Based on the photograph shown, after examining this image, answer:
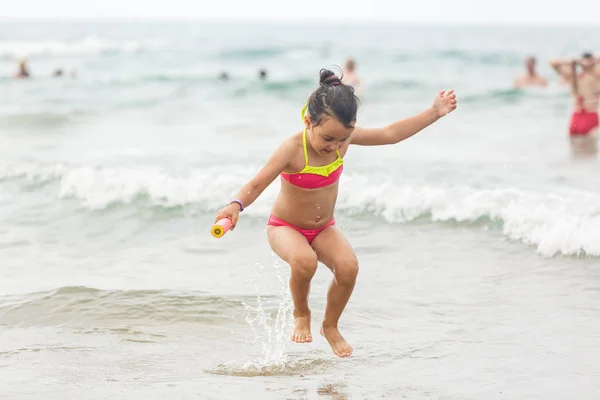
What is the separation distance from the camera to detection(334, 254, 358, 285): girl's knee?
4930 millimetres

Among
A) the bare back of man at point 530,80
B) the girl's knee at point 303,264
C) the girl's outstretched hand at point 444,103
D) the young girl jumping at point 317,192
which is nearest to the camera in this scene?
the young girl jumping at point 317,192

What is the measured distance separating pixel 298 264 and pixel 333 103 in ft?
3.06

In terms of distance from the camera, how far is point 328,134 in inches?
184

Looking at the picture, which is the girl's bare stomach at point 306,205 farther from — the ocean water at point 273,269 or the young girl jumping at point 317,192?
the ocean water at point 273,269

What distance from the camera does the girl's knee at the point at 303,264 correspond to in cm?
489

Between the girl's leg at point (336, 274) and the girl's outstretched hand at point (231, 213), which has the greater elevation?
the girl's outstretched hand at point (231, 213)

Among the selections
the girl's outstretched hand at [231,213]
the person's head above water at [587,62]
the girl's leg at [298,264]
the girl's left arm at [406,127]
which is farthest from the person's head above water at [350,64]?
the girl's outstretched hand at [231,213]

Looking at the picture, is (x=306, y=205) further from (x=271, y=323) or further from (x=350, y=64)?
(x=350, y=64)

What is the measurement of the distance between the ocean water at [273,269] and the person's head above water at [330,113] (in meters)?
1.37

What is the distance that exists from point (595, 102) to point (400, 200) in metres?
5.93

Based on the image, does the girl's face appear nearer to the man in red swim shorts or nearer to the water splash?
the water splash

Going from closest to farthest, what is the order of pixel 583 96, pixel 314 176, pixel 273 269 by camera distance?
pixel 314 176, pixel 273 269, pixel 583 96

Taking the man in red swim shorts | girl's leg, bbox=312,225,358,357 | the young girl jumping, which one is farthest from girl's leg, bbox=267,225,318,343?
the man in red swim shorts

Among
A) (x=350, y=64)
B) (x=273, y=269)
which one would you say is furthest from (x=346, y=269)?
(x=350, y=64)
